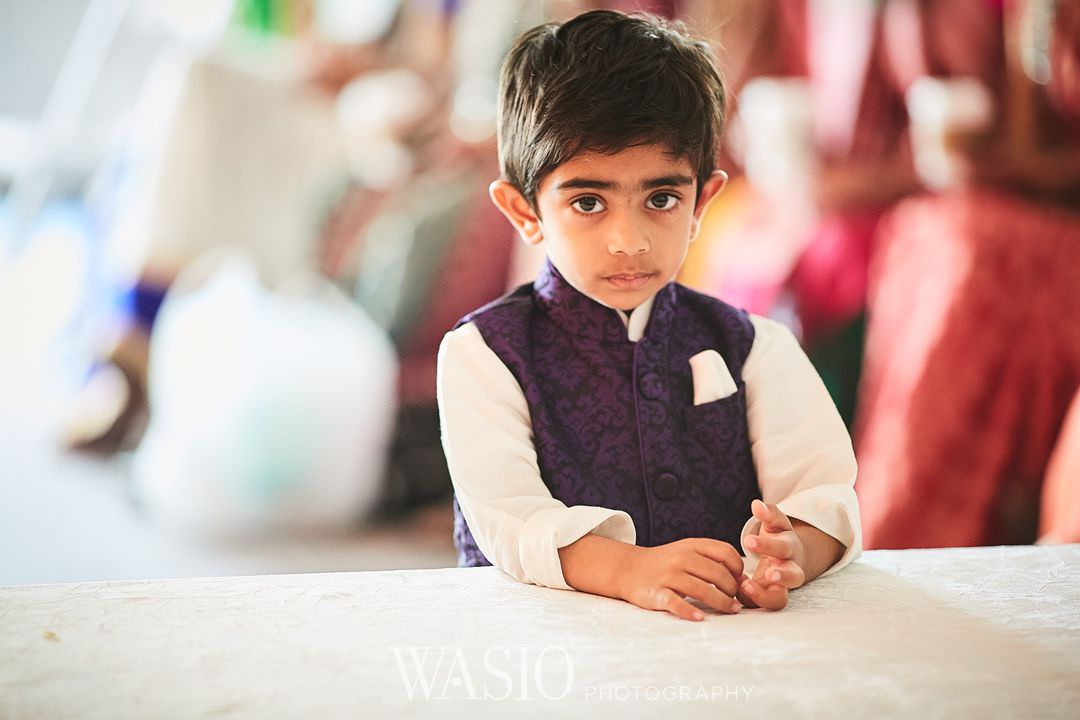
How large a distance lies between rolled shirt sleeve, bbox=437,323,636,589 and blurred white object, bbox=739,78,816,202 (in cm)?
114

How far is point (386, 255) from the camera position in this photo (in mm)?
2072

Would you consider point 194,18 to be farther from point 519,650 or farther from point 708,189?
point 519,650

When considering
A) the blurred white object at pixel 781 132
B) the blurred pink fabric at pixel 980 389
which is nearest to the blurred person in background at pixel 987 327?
the blurred pink fabric at pixel 980 389

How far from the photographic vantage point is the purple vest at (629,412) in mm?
781

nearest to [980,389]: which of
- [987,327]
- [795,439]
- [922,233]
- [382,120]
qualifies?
[987,327]

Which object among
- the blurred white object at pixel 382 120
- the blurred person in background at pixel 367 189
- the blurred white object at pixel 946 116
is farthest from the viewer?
the blurred white object at pixel 382 120

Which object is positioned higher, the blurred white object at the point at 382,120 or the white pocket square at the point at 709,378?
the blurred white object at the point at 382,120

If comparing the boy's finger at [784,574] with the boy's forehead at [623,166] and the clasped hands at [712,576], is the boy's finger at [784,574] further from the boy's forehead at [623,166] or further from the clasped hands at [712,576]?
the boy's forehead at [623,166]

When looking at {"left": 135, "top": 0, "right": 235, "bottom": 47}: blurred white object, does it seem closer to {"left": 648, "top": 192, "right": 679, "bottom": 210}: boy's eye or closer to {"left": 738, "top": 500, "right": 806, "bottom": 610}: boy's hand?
{"left": 648, "top": 192, "right": 679, "bottom": 210}: boy's eye

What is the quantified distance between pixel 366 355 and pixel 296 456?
0.75 feet

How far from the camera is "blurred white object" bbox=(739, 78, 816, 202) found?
69.6 inches

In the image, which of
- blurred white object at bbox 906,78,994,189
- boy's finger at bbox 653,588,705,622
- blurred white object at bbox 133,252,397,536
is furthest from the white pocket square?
blurred white object at bbox 133,252,397,536

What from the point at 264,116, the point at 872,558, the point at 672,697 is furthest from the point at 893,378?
the point at 264,116

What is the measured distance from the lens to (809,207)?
1.79 m
